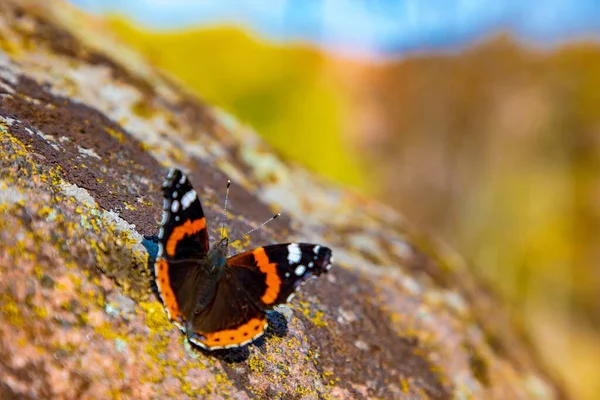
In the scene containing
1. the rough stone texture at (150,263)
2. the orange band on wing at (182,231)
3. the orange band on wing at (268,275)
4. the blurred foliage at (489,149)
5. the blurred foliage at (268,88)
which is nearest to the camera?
the rough stone texture at (150,263)

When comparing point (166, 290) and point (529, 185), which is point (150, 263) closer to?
point (166, 290)

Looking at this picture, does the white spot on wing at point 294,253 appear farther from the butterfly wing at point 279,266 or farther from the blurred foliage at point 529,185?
the blurred foliage at point 529,185

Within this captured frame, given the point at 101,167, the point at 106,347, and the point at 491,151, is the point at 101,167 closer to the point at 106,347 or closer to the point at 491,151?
the point at 106,347

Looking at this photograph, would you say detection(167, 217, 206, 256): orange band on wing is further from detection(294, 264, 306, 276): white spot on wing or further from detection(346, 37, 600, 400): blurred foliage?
detection(346, 37, 600, 400): blurred foliage

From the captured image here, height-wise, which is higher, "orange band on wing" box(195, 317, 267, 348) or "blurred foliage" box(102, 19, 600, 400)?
"orange band on wing" box(195, 317, 267, 348)

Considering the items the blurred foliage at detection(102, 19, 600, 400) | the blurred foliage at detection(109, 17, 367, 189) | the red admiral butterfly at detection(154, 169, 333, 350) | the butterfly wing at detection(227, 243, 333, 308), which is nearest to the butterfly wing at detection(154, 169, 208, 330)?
the red admiral butterfly at detection(154, 169, 333, 350)

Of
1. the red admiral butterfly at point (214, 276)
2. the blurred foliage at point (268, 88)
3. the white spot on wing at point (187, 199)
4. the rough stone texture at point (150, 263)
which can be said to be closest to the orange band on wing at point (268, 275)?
the red admiral butterfly at point (214, 276)

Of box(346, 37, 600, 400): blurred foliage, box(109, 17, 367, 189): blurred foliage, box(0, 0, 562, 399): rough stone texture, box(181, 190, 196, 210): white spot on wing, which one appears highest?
box(181, 190, 196, 210): white spot on wing
